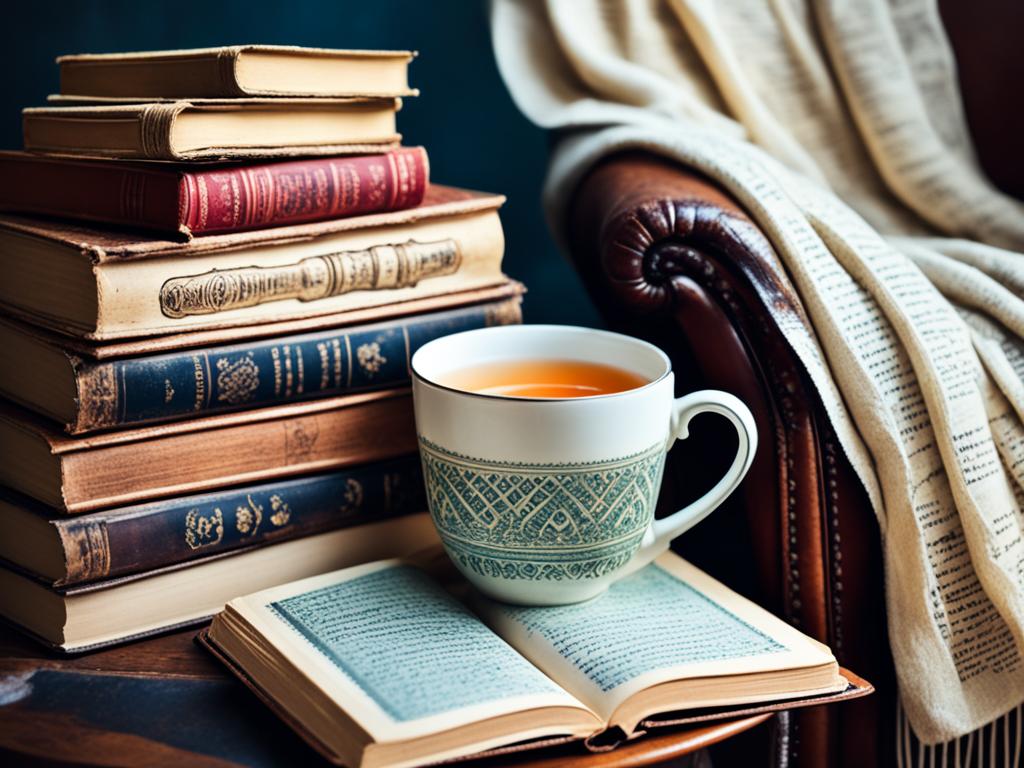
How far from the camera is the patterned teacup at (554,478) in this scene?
71 centimetres

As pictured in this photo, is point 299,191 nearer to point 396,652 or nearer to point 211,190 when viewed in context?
point 211,190

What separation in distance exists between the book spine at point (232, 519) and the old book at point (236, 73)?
298 mm

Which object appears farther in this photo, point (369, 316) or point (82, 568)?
point (369, 316)

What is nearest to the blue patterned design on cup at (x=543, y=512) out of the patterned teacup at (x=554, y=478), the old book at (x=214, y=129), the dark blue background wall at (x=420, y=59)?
the patterned teacup at (x=554, y=478)

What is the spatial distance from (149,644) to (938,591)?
59 centimetres

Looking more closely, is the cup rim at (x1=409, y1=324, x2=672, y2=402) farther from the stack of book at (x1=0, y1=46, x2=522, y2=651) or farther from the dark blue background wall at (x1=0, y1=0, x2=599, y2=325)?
the dark blue background wall at (x1=0, y1=0, x2=599, y2=325)

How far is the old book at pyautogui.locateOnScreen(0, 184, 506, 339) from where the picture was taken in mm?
739

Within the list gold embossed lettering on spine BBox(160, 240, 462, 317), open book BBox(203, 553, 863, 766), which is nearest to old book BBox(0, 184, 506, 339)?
gold embossed lettering on spine BBox(160, 240, 462, 317)

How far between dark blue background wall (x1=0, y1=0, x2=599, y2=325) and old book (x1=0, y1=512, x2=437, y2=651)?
0.54 metres

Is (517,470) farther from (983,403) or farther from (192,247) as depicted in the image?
(983,403)

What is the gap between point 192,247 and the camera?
A: 0.75 metres

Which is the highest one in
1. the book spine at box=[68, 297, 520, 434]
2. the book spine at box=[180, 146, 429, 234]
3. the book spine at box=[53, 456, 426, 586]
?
the book spine at box=[180, 146, 429, 234]

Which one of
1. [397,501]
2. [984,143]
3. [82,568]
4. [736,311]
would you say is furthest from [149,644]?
[984,143]

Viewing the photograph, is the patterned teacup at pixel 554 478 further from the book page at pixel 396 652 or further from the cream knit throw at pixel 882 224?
the cream knit throw at pixel 882 224
